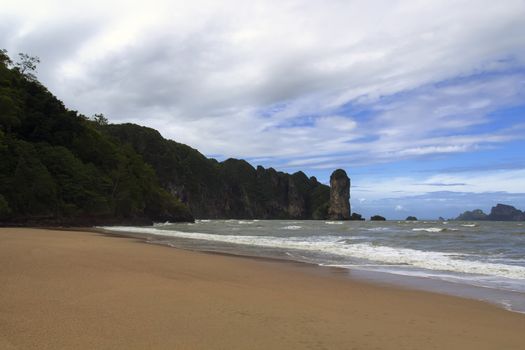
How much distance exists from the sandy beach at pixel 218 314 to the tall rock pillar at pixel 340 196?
15209 cm

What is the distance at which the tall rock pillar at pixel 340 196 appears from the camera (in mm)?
159375

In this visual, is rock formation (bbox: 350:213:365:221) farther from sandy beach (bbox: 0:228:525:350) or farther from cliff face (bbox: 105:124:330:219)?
sandy beach (bbox: 0:228:525:350)

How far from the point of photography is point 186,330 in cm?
481

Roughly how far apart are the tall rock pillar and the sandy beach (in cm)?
15209

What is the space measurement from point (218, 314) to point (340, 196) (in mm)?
158413

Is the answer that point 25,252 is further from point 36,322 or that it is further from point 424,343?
point 424,343

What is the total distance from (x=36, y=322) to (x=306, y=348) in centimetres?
283

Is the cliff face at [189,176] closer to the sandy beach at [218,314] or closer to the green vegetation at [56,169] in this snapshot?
the green vegetation at [56,169]

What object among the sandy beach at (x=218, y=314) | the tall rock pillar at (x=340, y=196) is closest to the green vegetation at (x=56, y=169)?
the sandy beach at (x=218, y=314)

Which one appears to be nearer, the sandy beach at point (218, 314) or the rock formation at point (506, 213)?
the sandy beach at point (218, 314)

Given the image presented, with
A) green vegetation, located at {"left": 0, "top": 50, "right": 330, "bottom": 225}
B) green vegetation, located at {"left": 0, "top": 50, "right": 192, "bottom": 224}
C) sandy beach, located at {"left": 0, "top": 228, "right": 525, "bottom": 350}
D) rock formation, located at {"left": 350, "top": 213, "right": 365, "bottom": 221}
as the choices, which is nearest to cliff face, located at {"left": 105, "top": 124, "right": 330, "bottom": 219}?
rock formation, located at {"left": 350, "top": 213, "right": 365, "bottom": 221}

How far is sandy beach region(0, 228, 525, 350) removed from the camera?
14.7 feet

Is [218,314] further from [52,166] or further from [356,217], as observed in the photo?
[356,217]

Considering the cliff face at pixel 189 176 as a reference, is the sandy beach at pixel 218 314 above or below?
below
